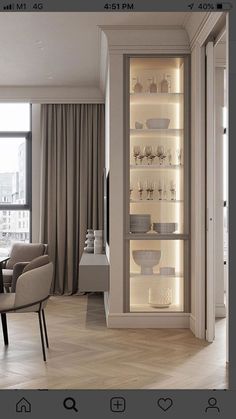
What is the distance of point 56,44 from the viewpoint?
16.6 ft

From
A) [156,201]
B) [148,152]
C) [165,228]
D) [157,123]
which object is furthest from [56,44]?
[165,228]

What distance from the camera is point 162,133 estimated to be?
4.66m

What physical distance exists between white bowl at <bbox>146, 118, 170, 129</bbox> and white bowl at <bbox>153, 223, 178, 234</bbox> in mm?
844

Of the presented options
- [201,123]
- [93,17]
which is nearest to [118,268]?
[201,123]

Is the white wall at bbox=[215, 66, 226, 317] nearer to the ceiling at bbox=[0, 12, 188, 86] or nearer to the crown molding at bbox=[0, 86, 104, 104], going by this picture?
the ceiling at bbox=[0, 12, 188, 86]

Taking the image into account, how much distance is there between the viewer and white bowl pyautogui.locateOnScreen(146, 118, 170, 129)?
15.3ft

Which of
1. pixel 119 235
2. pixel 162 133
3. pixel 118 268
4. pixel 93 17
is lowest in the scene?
pixel 118 268

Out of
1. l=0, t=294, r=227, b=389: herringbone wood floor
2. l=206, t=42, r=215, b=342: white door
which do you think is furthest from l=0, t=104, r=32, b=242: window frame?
l=206, t=42, r=215, b=342: white door

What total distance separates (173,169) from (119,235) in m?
0.75
